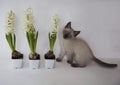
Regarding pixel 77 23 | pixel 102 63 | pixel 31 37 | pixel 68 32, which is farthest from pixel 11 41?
pixel 102 63

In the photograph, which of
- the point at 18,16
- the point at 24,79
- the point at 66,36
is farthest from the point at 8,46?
the point at 66,36

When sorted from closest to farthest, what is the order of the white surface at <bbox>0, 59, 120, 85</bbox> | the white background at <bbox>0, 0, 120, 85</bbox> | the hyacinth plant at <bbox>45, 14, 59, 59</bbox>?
the white surface at <bbox>0, 59, 120, 85</bbox> → the hyacinth plant at <bbox>45, 14, 59, 59</bbox> → the white background at <bbox>0, 0, 120, 85</bbox>

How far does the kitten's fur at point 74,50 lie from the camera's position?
150 centimetres

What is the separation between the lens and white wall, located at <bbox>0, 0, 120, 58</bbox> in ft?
5.07

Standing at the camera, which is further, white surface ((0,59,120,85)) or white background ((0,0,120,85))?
white background ((0,0,120,85))

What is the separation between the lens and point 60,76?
4.54 ft

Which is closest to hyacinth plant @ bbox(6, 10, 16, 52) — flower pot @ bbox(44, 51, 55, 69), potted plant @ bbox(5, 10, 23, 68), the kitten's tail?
potted plant @ bbox(5, 10, 23, 68)

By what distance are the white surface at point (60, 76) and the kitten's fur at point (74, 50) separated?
49 mm

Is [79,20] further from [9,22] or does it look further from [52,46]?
[9,22]

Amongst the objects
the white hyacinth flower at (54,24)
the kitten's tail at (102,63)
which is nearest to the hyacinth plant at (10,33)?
the white hyacinth flower at (54,24)

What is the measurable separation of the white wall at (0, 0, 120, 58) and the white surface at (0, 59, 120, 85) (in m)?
0.17

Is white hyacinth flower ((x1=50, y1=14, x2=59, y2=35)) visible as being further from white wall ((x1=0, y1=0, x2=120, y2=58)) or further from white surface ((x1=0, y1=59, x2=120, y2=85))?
white surface ((x1=0, y1=59, x2=120, y2=85))

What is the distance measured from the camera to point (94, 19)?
1.58 metres

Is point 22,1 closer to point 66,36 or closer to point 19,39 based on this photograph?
point 19,39
